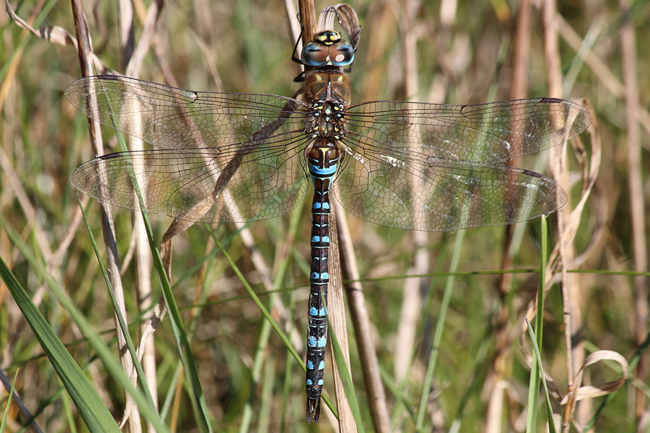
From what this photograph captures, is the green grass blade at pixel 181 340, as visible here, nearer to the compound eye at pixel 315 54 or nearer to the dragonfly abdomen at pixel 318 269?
the dragonfly abdomen at pixel 318 269

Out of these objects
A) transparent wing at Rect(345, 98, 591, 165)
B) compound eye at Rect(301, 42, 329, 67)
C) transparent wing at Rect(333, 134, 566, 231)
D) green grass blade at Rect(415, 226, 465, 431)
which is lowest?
green grass blade at Rect(415, 226, 465, 431)

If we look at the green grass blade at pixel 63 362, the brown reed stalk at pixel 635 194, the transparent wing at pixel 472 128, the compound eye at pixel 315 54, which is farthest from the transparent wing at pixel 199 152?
the brown reed stalk at pixel 635 194

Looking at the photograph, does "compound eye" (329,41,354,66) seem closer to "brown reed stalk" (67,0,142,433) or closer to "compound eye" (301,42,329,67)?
"compound eye" (301,42,329,67)

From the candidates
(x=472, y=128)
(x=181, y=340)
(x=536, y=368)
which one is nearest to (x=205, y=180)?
(x=181, y=340)

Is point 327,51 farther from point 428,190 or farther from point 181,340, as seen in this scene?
point 181,340

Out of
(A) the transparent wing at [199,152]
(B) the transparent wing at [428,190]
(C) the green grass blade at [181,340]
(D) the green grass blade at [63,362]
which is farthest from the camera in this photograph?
(B) the transparent wing at [428,190]

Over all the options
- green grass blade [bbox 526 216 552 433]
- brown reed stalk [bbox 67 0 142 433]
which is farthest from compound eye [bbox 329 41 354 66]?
green grass blade [bbox 526 216 552 433]
